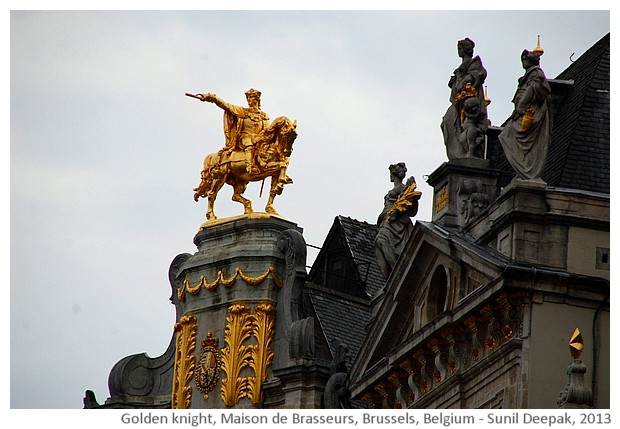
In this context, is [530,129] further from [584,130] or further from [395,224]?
[395,224]

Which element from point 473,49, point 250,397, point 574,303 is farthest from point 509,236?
point 250,397

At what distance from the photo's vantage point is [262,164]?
72938mm

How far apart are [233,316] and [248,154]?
4637mm

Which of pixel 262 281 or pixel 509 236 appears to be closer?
pixel 509 236

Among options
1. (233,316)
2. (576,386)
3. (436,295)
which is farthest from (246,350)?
(576,386)

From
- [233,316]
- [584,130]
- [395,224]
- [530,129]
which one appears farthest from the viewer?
[233,316]

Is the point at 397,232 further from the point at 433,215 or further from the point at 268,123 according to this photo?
the point at 268,123

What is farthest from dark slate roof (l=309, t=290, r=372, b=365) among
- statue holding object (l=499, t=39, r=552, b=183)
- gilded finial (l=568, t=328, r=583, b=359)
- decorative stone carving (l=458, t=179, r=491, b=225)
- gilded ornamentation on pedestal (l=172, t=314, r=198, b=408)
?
gilded finial (l=568, t=328, r=583, b=359)

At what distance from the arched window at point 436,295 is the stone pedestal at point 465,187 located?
1.36 meters

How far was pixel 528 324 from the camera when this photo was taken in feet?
190

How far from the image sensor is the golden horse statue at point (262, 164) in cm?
7294

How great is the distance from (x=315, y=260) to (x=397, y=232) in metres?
11.9

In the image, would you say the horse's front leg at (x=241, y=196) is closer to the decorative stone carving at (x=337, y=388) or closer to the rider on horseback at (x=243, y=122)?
the rider on horseback at (x=243, y=122)

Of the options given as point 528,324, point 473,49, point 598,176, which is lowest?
point 528,324
